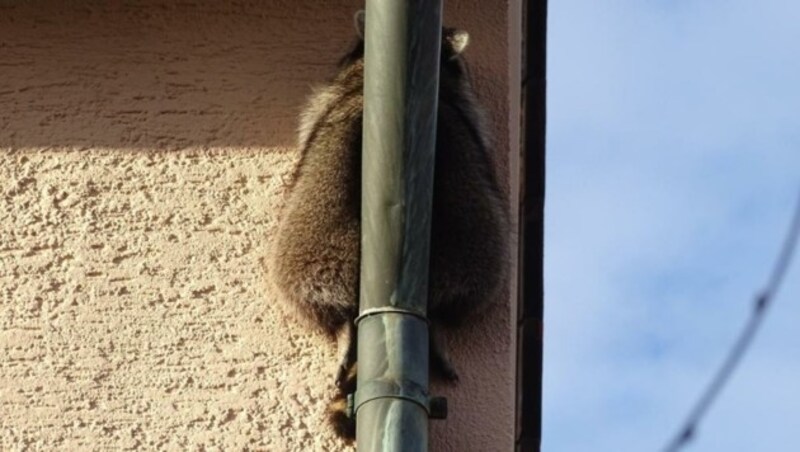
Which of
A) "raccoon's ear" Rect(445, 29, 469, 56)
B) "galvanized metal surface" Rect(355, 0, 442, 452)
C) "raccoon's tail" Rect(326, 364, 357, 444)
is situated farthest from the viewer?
"raccoon's ear" Rect(445, 29, 469, 56)

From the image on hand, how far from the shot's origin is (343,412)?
152 inches

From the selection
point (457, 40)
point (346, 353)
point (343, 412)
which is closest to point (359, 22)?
point (457, 40)

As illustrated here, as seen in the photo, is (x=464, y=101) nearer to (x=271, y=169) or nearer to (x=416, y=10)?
(x=271, y=169)

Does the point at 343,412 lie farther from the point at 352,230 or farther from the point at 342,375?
the point at 352,230

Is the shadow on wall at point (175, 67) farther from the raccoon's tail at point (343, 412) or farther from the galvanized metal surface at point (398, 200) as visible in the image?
the galvanized metal surface at point (398, 200)

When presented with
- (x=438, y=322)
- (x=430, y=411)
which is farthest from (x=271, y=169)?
(x=430, y=411)

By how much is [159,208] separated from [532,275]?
848 millimetres

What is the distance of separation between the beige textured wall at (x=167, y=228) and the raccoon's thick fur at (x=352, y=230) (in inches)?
3.2

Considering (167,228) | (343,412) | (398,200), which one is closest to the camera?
(398,200)

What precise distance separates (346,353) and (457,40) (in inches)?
31.0

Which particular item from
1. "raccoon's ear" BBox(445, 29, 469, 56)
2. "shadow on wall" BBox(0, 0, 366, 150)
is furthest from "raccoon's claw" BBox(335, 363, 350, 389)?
"raccoon's ear" BBox(445, 29, 469, 56)

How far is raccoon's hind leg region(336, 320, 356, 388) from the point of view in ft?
12.8

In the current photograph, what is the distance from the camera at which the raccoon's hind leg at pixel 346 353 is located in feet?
12.8

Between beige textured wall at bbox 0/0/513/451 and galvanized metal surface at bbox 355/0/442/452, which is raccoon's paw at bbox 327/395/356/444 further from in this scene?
galvanized metal surface at bbox 355/0/442/452
